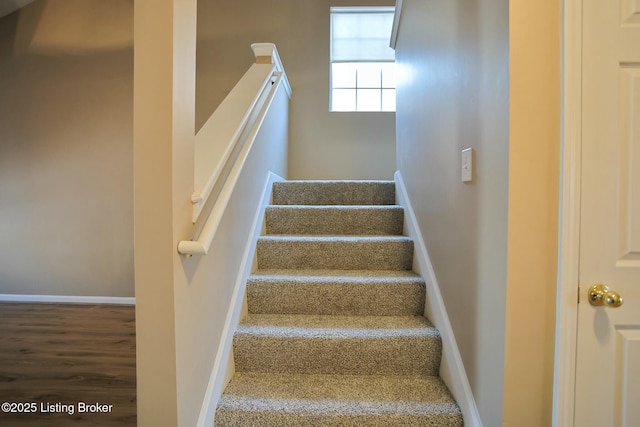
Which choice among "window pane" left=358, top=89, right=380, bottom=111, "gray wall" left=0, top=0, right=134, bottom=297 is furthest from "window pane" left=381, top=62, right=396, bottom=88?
"gray wall" left=0, top=0, right=134, bottom=297

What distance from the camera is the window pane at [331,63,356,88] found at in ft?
11.7

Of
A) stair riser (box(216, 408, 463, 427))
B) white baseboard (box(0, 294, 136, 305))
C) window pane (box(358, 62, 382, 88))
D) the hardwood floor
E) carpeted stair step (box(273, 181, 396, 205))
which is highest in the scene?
window pane (box(358, 62, 382, 88))

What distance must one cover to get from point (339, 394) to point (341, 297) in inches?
18.3

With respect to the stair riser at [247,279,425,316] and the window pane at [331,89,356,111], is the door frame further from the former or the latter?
the window pane at [331,89,356,111]

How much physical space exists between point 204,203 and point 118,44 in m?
3.40

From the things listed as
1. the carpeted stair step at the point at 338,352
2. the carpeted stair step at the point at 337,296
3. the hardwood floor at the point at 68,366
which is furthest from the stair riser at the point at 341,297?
the hardwood floor at the point at 68,366

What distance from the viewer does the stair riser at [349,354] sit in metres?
1.35

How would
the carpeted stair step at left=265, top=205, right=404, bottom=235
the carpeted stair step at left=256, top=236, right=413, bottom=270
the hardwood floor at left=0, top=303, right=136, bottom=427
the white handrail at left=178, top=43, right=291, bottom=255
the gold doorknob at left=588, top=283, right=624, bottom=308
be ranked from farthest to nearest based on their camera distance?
the carpeted stair step at left=265, top=205, right=404, bottom=235 < the carpeted stair step at left=256, top=236, right=413, bottom=270 < the hardwood floor at left=0, top=303, right=136, bottom=427 < the white handrail at left=178, top=43, right=291, bottom=255 < the gold doorknob at left=588, top=283, right=624, bottom=308

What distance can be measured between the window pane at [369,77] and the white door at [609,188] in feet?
9.33

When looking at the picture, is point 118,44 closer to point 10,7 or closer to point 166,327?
point 10,7

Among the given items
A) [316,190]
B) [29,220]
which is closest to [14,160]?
[29,220]

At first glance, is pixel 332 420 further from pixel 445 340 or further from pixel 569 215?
pixel 569 215

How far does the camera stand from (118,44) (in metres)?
3.38

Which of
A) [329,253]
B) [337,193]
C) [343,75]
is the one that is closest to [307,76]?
[343,75]
